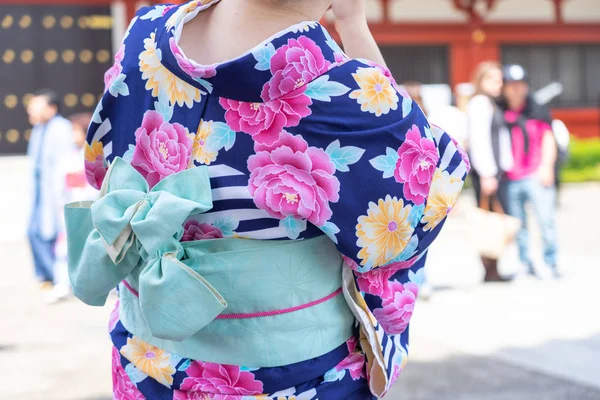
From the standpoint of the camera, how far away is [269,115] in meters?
1.42

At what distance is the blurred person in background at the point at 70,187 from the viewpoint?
22.2ft

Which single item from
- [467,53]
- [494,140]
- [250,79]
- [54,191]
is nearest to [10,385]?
[54,191]

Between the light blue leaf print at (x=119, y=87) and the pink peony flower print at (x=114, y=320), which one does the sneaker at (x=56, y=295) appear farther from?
the light blue leaf print at (x=119, y=87)

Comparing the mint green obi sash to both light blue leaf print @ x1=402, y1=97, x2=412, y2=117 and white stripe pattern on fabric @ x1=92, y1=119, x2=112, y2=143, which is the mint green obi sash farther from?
light blue leaf print @ x1=402, y1=97, x2=412, y2=117

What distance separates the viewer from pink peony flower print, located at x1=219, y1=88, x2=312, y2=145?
141cm

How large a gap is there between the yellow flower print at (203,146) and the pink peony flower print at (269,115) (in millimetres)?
46

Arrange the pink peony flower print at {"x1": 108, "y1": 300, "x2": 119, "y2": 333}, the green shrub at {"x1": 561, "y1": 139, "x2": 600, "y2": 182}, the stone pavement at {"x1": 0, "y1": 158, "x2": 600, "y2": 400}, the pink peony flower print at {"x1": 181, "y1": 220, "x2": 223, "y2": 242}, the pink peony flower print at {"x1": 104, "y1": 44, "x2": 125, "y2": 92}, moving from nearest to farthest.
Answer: the pink peony flower print at {"x1": 181, "y1": 220, "x2": 223, "y2": 242} → the pink peony flower print at {"x1": 104, "y1": 44, "x2": 125, "y2": 92} → the pink peony flower print at {"x1": 108, "y1": 300, "x2": 119, "y2": 333} → the stone pavement at {"x1": 0, "y1": 158, "x2": 600, "y2": 400} → the green shrub at {"x1": 561, "y1": 139, "x2": 600, "y2": 182}

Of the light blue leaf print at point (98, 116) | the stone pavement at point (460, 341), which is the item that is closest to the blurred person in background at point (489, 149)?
the stone pavement at point (460, 341)

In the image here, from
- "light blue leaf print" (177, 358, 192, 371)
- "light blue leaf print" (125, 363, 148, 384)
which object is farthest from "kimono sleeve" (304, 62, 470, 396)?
"light blue leaf print" (125, 363, 148, 384)

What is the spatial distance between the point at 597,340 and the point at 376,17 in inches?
471

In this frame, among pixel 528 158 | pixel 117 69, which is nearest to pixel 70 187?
pixel 528 158

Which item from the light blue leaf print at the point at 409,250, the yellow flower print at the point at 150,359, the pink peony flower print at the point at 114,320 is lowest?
the yellow flower print at the point at 150,359

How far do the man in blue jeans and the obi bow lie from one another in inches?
232

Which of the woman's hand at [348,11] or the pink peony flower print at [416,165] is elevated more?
the woman's hand at [348,11]
